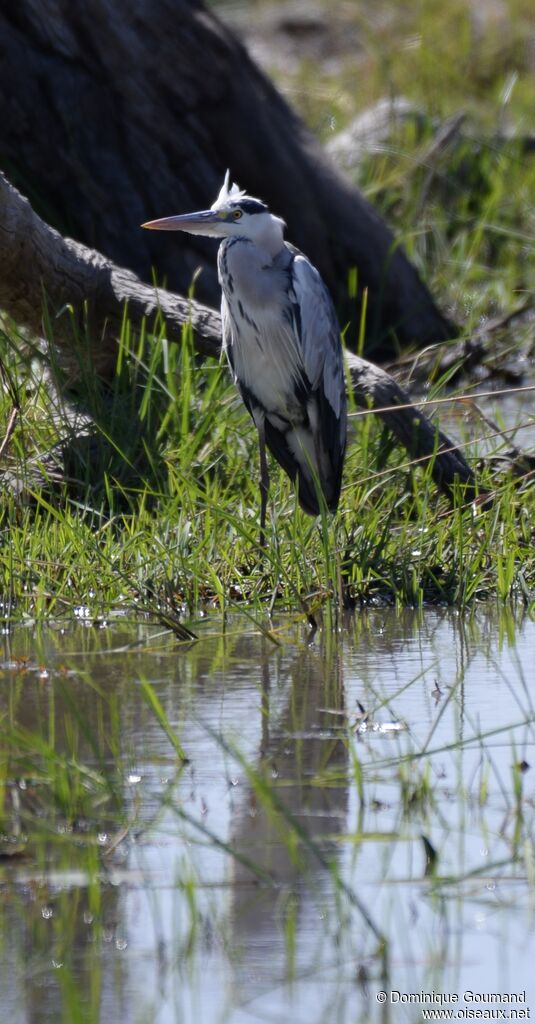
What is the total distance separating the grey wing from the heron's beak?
1.09ft

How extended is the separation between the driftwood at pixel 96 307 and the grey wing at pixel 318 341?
0.26ft

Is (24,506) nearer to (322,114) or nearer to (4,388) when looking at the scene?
(4,388)

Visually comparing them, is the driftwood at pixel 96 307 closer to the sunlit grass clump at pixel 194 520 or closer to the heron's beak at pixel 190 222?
the sunlit grass clump at pixel 194 520

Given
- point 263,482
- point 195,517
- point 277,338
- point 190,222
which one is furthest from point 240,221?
point 195,517

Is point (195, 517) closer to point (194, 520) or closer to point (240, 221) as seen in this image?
point (194, 520)

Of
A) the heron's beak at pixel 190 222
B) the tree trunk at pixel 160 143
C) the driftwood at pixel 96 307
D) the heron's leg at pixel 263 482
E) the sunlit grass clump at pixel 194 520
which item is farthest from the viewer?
the tree trunk at pixel 160 143

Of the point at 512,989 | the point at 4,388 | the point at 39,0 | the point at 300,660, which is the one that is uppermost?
the point at 39,0

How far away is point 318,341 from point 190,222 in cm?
61

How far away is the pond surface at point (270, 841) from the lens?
220 cm

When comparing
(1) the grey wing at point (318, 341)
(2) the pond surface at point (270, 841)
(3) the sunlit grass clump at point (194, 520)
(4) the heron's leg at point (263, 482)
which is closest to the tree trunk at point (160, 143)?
(3) the sunlit grass clump at point (194, 520)

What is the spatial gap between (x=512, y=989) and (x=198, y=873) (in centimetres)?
59

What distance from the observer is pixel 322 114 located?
11477 millimetres

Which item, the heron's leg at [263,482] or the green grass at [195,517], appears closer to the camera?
the green grass at [195,517]

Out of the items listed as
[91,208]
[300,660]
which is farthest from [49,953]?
[91,208]
